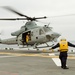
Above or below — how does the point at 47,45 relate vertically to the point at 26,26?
below

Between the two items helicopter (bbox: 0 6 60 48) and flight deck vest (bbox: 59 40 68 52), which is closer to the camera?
flight deck vest (bbox: 59 40 68 52)

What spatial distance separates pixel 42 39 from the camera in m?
27.6

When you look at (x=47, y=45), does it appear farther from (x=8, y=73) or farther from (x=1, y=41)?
(x=8, y=73)

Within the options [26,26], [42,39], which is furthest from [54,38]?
[26,26]

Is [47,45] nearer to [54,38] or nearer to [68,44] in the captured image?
[54,38]

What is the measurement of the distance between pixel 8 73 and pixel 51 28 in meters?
18.1

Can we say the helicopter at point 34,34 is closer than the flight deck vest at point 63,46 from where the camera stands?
No

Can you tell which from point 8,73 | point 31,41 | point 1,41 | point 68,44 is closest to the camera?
point 8,73

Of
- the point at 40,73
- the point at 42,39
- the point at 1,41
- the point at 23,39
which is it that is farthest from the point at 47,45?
the point at 40,73

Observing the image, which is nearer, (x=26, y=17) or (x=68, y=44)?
(x=68, y=44)

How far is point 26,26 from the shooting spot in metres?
28.0

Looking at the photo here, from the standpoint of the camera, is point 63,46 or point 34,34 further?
point 34,34

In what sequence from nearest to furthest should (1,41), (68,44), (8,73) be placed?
(8,73), (68,44), (1,41)

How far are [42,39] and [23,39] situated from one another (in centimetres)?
239
